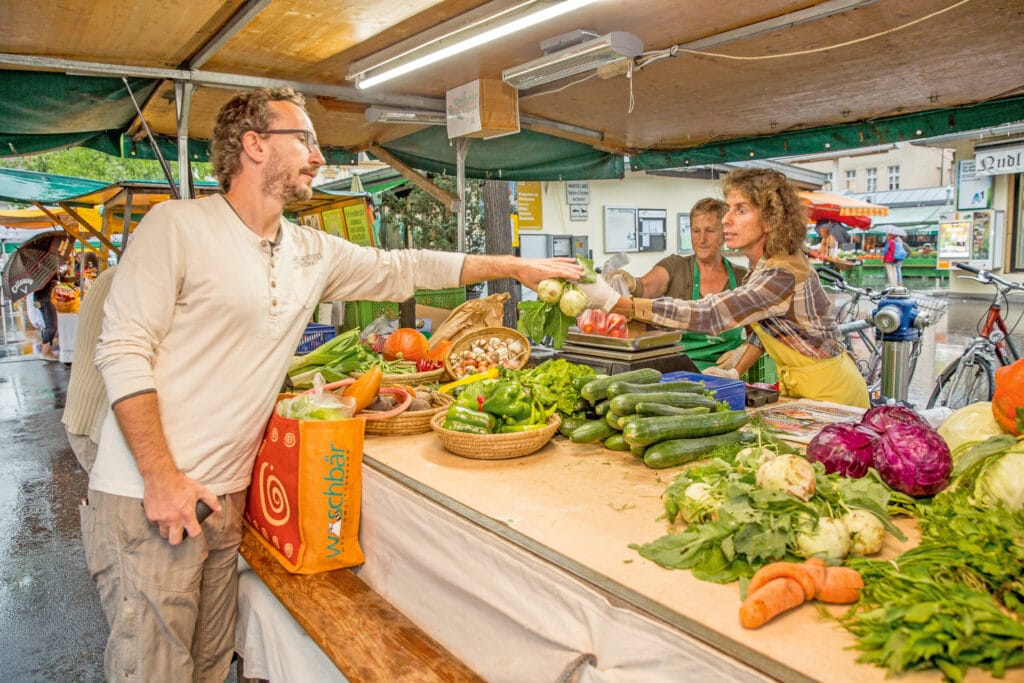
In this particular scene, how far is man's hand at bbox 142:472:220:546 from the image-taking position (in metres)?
2.34

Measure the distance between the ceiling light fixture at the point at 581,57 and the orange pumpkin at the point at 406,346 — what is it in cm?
181

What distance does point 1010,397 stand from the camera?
76.5 inches

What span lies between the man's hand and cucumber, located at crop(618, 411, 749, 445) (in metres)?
1.55

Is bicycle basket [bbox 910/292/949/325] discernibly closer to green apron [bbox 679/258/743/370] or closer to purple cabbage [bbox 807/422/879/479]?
green apron [bbox 679/258/743/370]

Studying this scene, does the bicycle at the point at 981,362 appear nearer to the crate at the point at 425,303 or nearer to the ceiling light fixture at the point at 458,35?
the crate at the point at 425,303

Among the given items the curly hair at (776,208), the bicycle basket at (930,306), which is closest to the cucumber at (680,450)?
the curly hair at (776,208)

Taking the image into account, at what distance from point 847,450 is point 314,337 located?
485cm

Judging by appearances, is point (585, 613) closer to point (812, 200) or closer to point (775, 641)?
point (775, 641)

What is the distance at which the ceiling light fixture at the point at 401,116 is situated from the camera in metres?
5.17

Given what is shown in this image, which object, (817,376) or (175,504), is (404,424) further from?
(817,376)

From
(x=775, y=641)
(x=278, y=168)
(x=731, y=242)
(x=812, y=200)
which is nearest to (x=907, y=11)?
(x=731, y=242)

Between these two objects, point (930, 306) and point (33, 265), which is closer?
point (930, 306)

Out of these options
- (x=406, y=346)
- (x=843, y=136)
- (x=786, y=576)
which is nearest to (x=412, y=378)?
(x=406, y=346)

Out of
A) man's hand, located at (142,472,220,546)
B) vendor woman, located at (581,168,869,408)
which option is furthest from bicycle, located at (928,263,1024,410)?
man's hand, located at (142,472,220,546)
